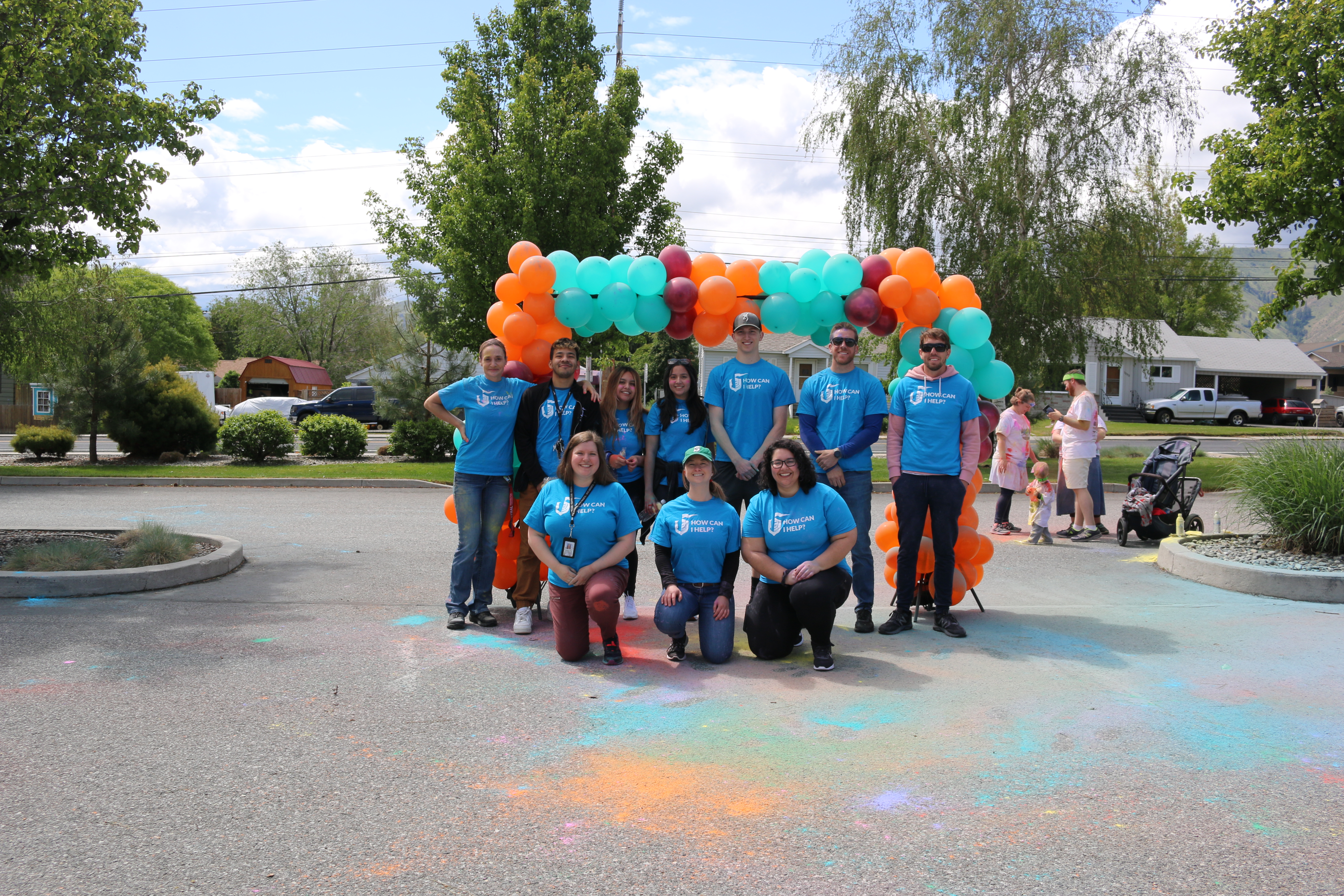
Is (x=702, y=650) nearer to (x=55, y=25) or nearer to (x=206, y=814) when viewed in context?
(x=206, y=814)

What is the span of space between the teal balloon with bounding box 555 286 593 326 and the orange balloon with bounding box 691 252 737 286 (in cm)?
88

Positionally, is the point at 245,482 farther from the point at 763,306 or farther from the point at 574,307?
the point at 763,306

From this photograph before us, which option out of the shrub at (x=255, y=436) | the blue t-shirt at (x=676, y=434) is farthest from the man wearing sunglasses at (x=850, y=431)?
the shrub at (x=255, y=436)

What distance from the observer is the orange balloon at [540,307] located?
702cm

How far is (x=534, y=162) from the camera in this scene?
663 inches

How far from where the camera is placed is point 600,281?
7117 millimetres

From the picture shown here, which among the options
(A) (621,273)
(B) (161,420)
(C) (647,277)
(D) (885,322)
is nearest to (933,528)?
(D) (885,322)

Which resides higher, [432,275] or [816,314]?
[432,275]

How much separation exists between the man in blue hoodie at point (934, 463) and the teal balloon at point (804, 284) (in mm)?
1097

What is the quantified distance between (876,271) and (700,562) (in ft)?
9.62

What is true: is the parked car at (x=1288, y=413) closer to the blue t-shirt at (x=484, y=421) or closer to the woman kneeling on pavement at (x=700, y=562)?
the woman kneeling on pavement at (x=700, y=562)

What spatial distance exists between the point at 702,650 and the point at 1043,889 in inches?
111

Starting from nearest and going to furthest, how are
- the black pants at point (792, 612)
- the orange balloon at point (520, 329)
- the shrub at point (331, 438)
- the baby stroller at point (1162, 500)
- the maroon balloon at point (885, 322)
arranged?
the black pants at point (792, 612) < the orange balloon at point (520, 329) < the maroon balloon at point (885, 322) < the baby stroller at point (1162, 500) < the shrub at point (331, 438)

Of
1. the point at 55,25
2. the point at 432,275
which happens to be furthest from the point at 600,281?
the point at 432,275
